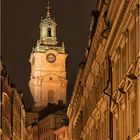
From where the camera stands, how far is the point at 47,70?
17950cm

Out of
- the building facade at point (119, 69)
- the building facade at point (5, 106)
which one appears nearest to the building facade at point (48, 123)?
the building facade at point (5, 106)

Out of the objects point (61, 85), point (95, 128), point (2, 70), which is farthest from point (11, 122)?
point (61, 85)

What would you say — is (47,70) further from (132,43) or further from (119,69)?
(132,43)

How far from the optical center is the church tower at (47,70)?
17325 centimetres

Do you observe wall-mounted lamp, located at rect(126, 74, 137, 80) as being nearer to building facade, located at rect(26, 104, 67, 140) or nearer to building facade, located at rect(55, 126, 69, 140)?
building facade, located at rect(55, 126, 69, 140)

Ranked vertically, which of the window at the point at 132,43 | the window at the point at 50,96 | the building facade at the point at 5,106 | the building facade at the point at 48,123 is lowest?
the window at the point at 132,43

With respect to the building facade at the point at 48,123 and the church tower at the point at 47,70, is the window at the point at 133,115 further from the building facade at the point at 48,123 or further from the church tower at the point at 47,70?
the church tower at the point at 47,70

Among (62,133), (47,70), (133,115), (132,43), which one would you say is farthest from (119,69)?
(47,70)

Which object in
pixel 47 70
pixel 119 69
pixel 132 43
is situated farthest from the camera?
pixel 47 70

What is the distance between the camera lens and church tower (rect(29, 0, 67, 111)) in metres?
173

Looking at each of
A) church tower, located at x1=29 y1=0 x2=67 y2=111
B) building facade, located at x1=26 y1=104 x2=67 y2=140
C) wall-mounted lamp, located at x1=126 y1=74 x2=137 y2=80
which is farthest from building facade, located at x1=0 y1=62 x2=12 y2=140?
church tower, located at x1=29 y1=0 x2=67 y2=111

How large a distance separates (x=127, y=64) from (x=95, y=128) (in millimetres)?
18089

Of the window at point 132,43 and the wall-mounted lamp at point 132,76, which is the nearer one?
the wall-mounted lamp at point 132,76

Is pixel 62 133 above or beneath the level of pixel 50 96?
beneath
